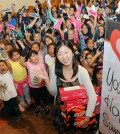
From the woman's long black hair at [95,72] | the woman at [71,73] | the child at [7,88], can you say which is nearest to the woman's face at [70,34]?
the woman's long black hair at [95,72]

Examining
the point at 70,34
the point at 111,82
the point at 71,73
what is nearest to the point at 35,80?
the point at 71,73

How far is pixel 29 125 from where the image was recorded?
3162mm

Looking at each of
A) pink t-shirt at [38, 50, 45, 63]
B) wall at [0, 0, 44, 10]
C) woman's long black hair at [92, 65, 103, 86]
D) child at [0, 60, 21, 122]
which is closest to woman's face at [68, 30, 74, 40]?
pink t-shirt at [38, 50, 45, 63]

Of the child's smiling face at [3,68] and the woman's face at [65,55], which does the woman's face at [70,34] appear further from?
the woman's face at [65,55]

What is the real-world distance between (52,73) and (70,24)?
7.43 feet

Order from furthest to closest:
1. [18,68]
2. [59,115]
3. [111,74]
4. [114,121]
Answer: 1. [18,68]
2. [59,115]
3. [114,121]
4. [111,74]

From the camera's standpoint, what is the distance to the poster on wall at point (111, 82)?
1.65 meters

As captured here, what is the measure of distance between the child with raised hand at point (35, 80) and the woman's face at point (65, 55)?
3.52 ft

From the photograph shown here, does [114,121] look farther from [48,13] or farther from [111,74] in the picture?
[48,13]

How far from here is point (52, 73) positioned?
2.80 metres

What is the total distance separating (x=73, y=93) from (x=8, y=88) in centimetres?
135

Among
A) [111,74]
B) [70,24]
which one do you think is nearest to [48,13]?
[70,24]

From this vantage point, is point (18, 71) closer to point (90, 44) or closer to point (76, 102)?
point (90, 44)

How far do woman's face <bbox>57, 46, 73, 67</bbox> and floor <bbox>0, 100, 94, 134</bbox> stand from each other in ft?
3.95
